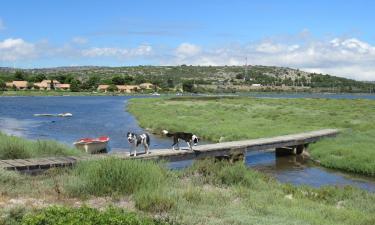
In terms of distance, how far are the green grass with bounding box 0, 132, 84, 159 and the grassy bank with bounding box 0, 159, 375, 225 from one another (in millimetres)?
3462

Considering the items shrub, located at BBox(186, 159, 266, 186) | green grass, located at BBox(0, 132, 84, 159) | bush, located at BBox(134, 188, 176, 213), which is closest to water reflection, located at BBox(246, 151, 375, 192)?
shrub, located at BBox(186, 159, 266, 186)

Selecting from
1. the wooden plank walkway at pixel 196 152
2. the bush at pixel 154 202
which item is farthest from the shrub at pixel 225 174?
the bush at pixel 154 202

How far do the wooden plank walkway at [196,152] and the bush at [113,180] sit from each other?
3.34 m

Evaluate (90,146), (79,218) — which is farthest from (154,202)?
(90,146)

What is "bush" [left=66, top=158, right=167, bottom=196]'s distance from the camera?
41.3 ft

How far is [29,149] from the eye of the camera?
19047 mm

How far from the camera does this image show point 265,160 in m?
28.7

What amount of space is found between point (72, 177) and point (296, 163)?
17.1 metres

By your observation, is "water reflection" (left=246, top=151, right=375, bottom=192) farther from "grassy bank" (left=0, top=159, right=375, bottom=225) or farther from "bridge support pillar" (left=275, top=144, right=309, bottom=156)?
"grassy bank" (left=0, top=159, right=375, bottom=225)

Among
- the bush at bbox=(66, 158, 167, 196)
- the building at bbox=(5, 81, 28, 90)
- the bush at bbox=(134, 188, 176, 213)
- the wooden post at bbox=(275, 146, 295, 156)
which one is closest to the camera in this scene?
the bush at bbox=(134, 188, 176, 213)

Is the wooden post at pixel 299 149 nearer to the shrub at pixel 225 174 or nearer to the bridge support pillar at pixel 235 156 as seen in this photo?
the bridge support pillar at pixel 235 156

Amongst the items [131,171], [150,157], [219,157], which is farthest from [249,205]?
[219,157]

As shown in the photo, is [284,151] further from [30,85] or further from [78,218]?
[30,85]

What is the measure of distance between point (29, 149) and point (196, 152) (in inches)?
294
